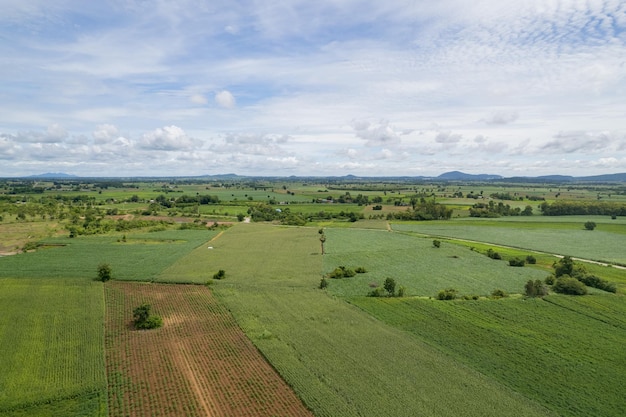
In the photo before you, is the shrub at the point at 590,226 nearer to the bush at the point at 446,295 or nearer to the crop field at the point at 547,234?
the crop field at the point at 547,234

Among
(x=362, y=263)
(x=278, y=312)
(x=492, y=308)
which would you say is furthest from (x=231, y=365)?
(x=362, y=263)

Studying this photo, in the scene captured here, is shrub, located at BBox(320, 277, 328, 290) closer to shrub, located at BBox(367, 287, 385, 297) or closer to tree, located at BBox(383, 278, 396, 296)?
shrub, located at BBox(367, 287, 385, 297)

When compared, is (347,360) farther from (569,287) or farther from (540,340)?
(569,287)

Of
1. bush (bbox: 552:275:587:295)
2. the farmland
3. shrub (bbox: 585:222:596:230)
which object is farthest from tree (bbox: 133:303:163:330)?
shrub (bbox: 585:222:596:230)

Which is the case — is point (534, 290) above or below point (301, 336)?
above

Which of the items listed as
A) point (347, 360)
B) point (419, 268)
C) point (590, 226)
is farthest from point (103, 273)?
point (590, 226)

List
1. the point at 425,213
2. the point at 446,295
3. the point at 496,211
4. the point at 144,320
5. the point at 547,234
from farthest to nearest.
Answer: the point at 496,211 < the point at 425,213 < the point at 547,234 < the point at 446,295 < the point at 144,320

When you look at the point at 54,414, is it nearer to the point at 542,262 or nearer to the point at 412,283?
the point at 412,283
